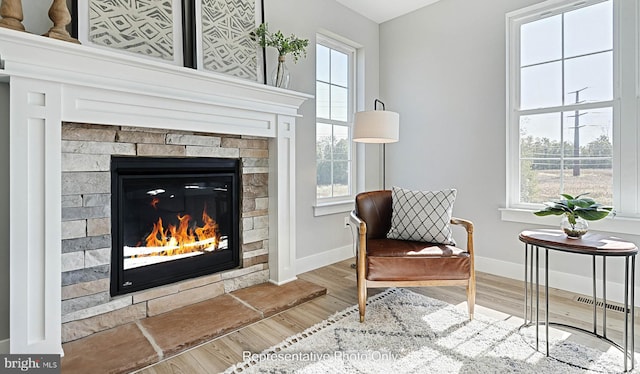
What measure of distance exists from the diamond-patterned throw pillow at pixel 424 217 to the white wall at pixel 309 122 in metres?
0.92

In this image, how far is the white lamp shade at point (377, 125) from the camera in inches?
111

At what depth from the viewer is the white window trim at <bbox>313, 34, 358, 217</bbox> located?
3323 mm

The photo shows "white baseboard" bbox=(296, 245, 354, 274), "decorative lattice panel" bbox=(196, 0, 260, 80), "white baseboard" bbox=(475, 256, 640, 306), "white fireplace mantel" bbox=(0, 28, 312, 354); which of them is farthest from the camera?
"white baseboard" bbox=(296, 245, 354, 274)

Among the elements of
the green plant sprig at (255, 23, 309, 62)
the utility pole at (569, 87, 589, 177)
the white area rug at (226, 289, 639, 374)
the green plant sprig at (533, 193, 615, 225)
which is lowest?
the white area rug at (226, 289, 639, 374)

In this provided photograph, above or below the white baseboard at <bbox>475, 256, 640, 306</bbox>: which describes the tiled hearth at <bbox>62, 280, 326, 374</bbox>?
below

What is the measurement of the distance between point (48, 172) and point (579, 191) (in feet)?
11.7

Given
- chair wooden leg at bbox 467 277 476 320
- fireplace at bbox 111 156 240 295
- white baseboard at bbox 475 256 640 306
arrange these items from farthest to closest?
white baseboard at bbox 475 256 640 306
chair wooden leg at bbox 467 277 476 320
fireplace at bbox 111 156 240 295

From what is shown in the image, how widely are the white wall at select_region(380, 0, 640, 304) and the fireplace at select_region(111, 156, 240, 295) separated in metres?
2.07

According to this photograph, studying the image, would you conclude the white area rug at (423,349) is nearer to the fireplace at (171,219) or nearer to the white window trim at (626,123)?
the fireplace at (171,219)

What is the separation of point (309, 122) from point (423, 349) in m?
2.14

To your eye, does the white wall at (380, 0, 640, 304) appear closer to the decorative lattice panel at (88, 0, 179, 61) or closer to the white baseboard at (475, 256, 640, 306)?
the white baseboard at (475, 256, 640, 306)

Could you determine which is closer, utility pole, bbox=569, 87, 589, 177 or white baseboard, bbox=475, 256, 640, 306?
white baseboard, bbox=475, 256, 640, 306

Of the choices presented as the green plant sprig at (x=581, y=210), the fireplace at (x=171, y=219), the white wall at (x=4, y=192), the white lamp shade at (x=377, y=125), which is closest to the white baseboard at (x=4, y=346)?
the white wall at (x=4, y=192)

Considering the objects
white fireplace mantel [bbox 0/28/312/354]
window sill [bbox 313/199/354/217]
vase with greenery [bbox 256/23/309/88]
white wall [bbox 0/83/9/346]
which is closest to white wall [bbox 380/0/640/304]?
window sill [bbox 313/199/354/217]
